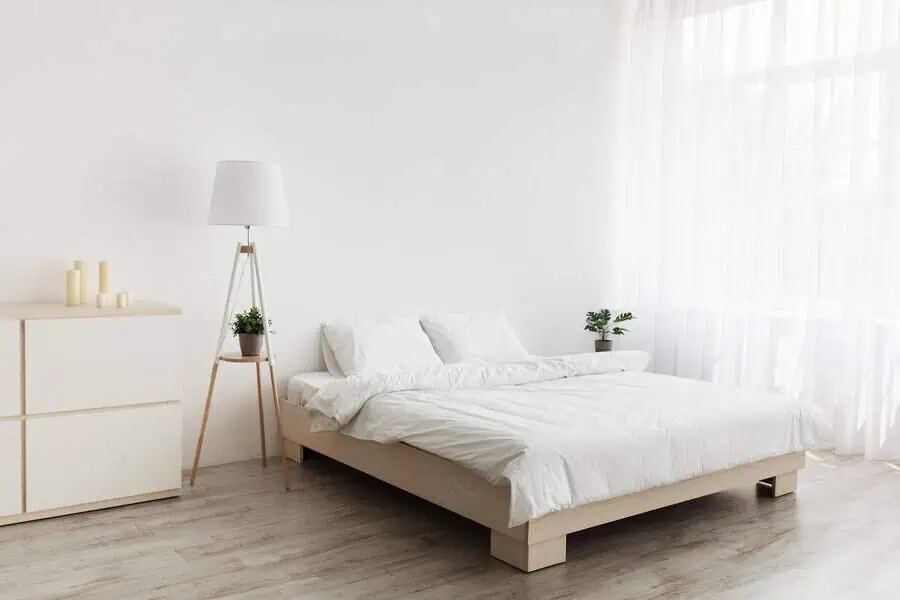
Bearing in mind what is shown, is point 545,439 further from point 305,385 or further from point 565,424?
point 305,385

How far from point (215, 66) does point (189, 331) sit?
4.37ft

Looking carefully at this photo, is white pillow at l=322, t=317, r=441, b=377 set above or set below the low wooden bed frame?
above

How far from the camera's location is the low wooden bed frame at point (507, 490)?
3.17 m

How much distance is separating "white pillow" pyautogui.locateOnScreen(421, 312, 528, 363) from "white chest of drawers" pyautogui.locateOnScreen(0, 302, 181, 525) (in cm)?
157

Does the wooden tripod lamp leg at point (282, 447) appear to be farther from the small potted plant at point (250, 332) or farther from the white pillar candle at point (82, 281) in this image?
the white pillar candle at point (82, 281)

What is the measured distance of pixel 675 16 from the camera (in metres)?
5.84

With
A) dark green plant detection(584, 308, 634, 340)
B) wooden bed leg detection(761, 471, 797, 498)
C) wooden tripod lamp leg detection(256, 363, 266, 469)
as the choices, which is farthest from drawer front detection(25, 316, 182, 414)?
dark green plant detection(584, 308, 634, 340)

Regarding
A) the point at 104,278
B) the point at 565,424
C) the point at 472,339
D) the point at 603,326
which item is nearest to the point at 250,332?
the point at 104,278

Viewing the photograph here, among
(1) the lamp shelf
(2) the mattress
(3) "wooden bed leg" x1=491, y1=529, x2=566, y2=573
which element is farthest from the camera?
(2) the mattress

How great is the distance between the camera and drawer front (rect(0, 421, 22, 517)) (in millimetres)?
3572

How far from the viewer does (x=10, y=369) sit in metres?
3.58

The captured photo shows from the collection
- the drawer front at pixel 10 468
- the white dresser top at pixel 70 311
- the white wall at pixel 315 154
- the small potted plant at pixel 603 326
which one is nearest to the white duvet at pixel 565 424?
the white dresser top at pixel 70 311

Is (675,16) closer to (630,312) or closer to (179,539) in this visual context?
(630,312)

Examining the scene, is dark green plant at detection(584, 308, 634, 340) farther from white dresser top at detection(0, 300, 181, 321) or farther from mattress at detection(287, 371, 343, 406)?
white dresser top at detection(0, 300, 181, 321)
